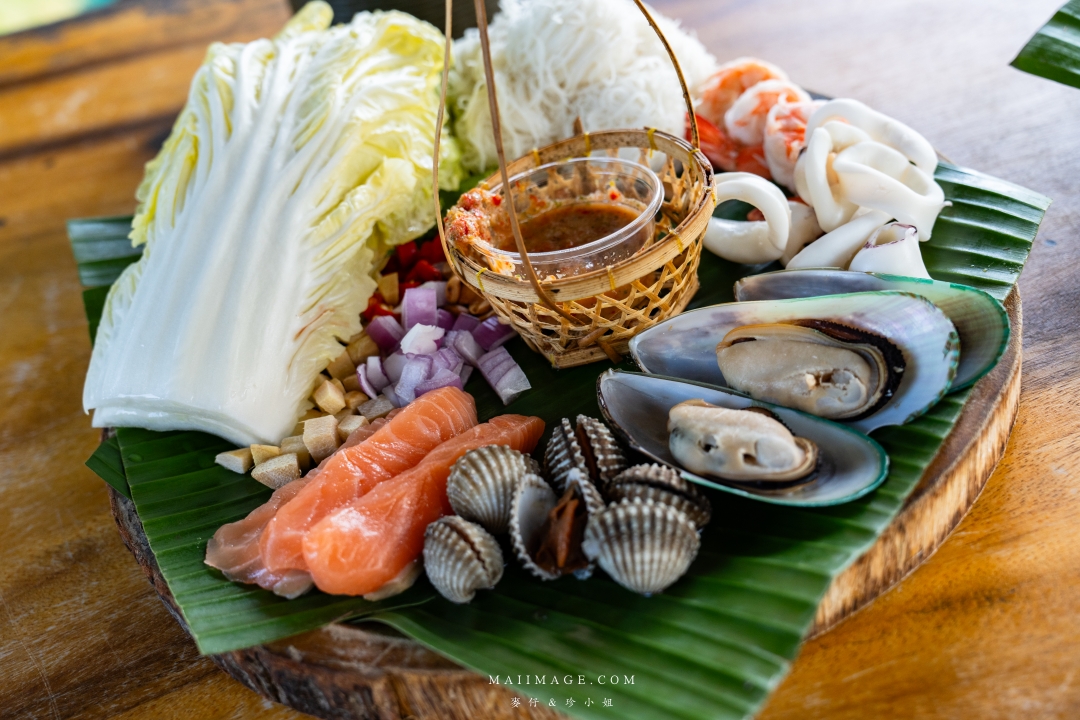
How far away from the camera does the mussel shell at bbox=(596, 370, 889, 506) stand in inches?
81.0

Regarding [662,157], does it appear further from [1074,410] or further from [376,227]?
[1074,410]

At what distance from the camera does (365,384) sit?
312 centimetres

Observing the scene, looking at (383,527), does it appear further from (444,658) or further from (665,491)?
(665,491)

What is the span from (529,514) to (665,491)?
39cm

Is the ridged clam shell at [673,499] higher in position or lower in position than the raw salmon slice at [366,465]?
higher

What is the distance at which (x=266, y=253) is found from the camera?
10.5 ft

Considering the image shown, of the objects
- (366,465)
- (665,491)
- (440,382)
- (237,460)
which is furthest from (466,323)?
(665,491)

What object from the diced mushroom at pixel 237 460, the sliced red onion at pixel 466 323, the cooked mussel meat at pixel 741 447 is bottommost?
the diced mushroom at pixel 237 460

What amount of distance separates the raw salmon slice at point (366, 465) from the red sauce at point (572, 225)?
0.69 meters

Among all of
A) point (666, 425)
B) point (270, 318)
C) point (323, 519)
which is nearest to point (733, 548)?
point (666, 425)

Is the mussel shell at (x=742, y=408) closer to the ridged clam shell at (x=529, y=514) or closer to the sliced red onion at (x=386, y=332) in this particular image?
the ridged clam shell at (x=529, y=514)

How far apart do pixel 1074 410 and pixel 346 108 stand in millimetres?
3079

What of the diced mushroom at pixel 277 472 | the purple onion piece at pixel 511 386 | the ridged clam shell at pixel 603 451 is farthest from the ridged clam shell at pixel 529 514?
the diced mushroom at pixel 277 472

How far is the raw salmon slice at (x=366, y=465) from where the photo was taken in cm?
231
